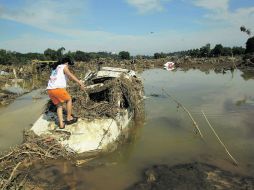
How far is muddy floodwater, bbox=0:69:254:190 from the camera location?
6.30 metres

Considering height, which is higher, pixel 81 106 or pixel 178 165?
pixel 81 106

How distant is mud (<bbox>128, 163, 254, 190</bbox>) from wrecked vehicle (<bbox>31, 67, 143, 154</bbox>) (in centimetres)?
180

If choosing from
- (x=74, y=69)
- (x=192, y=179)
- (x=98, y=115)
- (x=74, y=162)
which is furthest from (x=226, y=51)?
(x=192, y=179)

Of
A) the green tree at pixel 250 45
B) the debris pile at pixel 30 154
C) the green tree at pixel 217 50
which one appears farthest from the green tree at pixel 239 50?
the debris pile at pixel 30 154

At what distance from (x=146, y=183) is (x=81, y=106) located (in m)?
3.68

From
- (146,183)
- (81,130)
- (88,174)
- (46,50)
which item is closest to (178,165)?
(146,183)

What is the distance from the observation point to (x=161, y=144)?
8.12m

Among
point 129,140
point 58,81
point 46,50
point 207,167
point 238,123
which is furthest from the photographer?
point 46,50

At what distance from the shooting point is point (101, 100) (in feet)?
32.5

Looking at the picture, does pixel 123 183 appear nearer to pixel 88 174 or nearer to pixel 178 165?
pixel 88 174

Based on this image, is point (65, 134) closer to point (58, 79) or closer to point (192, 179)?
point (58, 79)

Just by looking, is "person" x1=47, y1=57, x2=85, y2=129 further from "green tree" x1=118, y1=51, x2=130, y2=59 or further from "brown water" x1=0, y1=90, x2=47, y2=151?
"green tree" x1=118, y1=51, x2=130, y2=59

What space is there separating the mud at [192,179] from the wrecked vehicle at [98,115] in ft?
5.90

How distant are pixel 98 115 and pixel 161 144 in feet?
5.98
